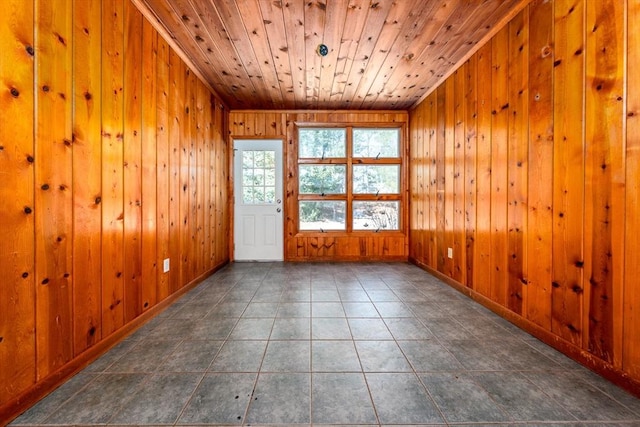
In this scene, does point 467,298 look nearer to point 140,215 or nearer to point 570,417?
point 570,417

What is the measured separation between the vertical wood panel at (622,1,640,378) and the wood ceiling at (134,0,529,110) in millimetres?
942

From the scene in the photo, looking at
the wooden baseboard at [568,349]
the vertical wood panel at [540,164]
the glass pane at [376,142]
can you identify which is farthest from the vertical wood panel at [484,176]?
the glass pane at [376,142]

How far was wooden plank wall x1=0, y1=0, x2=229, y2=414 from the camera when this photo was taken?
44.4 inches

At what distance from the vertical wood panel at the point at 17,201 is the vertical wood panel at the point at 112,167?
42 centimetres

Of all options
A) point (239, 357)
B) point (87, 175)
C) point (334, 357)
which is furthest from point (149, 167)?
point (334, 357)

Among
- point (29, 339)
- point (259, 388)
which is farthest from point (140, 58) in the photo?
point (259, 388)

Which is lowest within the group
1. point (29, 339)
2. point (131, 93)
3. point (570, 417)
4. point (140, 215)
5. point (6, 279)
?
point (570, 417)

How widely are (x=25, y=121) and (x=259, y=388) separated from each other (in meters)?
1.68

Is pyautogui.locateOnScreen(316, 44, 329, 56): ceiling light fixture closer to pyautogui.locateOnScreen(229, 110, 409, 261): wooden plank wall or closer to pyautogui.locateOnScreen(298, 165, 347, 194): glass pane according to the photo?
pyautogui.locateOnScreen(229, 110, 409, 261): wooden plank wall

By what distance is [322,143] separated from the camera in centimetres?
428

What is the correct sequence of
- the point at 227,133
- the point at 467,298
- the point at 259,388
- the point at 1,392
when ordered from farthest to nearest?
the point at 227,133
the point at 467,298
the point at 259,388
the point at 1,392

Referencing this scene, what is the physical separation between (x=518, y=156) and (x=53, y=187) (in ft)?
9.80

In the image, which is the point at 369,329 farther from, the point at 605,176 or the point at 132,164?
the point at 132,164

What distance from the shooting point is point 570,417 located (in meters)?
1.13
